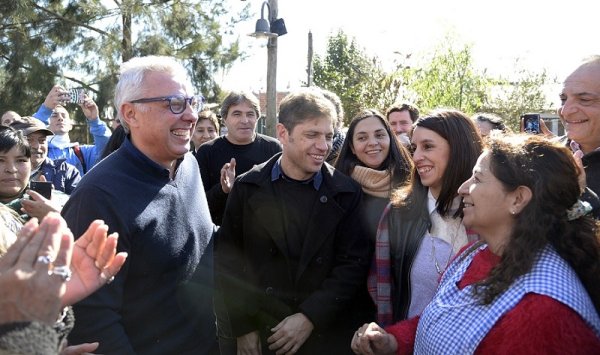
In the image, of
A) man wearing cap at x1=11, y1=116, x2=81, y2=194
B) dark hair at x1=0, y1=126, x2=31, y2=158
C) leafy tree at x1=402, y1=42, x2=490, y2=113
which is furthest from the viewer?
leafy tree at x1=402, y1=42, x2=490, y2=113

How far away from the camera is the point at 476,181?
2.53 meters

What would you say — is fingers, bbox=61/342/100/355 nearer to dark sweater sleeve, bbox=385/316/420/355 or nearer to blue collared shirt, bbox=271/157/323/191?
dark sweater sleeve, bbox=385/316/420/355

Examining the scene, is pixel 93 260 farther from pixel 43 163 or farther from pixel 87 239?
pixel 43 163

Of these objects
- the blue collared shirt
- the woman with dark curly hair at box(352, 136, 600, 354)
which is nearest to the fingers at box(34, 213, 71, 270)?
the woman with dark curly hair at box(352, 136, 600, 354)

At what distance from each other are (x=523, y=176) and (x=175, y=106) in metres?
1.52

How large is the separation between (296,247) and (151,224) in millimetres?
1072

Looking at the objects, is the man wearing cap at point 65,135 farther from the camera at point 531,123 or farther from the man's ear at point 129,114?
the camera at point 531,123

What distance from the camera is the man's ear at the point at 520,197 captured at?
2.33 meters

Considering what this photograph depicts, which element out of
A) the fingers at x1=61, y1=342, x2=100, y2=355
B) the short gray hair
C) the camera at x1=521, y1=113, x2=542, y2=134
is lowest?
the fingers at x1=61, y1=342, x2=100, y2=355

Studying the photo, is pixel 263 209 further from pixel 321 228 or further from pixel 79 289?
pixel 79 289

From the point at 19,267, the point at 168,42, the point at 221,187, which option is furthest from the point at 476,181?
the point at 168,42

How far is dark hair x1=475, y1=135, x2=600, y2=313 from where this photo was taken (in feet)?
7.22

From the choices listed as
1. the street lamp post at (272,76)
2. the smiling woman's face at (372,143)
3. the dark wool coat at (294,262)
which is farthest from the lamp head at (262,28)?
the dark wool coat at (294,262)

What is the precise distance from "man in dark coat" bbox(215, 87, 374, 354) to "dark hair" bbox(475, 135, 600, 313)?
3.77 ft
